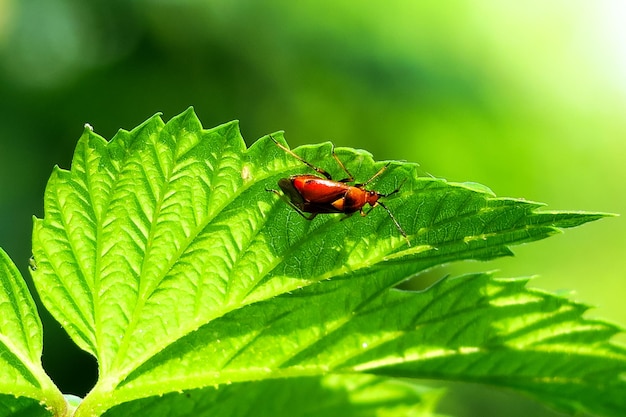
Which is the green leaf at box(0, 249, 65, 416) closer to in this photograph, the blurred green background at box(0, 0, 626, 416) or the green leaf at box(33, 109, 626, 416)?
the green leaf at box(33, 109, 626, 416)

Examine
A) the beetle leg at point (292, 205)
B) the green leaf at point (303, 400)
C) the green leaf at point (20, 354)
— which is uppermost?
the beetle leg at point (292, 205)

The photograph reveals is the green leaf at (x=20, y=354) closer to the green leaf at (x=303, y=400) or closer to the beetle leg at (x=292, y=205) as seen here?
the green leaf at (x=303, y=400)

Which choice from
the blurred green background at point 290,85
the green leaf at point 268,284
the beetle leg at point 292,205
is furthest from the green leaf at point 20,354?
the blurred green background at point 290,85

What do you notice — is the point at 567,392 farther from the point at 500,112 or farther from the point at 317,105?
the point at 500,112

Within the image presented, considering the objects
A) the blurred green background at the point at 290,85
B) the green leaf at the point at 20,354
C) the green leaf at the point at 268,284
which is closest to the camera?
the green leaf at the point at 20,354

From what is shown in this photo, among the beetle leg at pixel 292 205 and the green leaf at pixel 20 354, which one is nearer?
the green leaf at pixel 20 354

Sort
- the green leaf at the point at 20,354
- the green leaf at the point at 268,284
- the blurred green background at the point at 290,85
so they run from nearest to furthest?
the green leaf at the point at 20,354, the green leaf at the point at 268,284, the blurred green background at the point at 290,85
